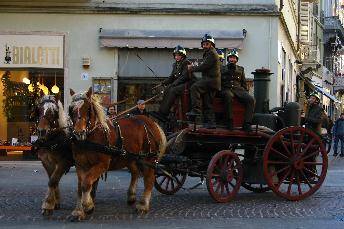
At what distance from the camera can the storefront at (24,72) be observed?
2155 centimetres

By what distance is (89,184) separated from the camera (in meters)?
10.0

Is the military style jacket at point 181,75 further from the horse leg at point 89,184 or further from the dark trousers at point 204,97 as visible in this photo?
the horse leg at point 89,184

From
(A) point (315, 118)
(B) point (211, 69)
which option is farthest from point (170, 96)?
(A) point (315, 118)

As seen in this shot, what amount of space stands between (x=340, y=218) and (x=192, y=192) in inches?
157

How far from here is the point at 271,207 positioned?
11.8m

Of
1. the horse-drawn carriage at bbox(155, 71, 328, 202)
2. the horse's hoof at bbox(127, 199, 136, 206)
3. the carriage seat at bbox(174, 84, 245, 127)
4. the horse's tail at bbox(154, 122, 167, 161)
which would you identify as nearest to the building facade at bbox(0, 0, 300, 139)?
the horse-drawn carriage at bbox(155, 71, 328, 202)

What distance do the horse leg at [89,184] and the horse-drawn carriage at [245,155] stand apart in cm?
143

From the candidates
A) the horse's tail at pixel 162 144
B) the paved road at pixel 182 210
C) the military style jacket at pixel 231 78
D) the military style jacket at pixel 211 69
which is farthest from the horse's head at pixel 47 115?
the military style jacket at pixel 231 78

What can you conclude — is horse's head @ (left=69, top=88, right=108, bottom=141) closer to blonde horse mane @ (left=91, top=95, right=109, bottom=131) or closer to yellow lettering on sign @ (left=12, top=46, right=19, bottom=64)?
blonde horse mane @ (left=91, top=95, right=109, bottom=131)

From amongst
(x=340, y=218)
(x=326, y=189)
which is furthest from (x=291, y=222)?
(x=326, y=189)

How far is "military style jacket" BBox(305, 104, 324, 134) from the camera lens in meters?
14.6

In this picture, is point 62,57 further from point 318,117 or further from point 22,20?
point 318,117

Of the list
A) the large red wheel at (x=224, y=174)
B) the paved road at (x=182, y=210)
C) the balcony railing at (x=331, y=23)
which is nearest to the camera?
the paved road at (x=182, y=210)

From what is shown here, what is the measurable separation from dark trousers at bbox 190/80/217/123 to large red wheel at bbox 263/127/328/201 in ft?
3.91
